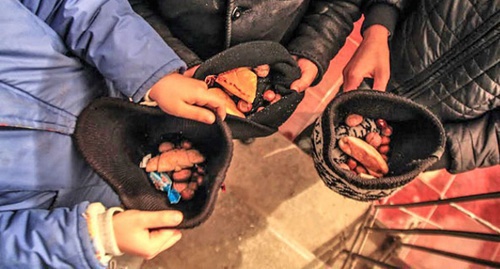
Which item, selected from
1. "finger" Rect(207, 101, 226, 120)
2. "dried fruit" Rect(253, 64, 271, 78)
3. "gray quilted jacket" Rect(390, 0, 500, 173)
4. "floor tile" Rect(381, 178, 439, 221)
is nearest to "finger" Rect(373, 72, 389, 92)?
"gray quilted jacket" Rect(390, 0, 500, 173)

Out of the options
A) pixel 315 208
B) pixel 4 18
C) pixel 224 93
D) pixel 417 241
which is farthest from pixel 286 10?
pixel 417 241

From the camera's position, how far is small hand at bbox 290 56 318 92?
83 centimetres

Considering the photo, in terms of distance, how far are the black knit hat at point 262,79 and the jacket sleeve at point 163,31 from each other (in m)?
0.07

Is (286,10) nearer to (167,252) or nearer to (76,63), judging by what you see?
(76,63)

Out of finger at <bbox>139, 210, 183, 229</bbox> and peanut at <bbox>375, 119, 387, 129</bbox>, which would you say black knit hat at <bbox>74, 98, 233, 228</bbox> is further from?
peanut at <bbox>375, 119, 387, 129</bbox>

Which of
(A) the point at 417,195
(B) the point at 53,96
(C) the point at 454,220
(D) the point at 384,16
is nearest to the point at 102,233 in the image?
(B) the point at 53,96

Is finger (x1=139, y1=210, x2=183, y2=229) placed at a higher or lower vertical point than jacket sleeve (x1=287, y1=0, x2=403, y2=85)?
lower

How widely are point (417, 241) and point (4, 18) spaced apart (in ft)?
4.31

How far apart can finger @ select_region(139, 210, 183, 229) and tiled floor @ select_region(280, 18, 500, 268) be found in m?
0.78

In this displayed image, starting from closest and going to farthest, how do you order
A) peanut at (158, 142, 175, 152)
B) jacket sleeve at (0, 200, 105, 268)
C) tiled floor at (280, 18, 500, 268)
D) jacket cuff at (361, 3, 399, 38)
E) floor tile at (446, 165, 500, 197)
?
jacket sleeve at (0, 200, 105, 268) → peanut at (158, 142, 175, 152) → jacket cuff at (361, 3, 399, 38) → tiled floor at (280, 18, 500, 268) → floor tile at (446, 165, 500, 197)

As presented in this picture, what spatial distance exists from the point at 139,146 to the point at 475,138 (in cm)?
67

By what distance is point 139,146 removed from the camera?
79 centimetres

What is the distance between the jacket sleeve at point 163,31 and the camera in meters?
0.79

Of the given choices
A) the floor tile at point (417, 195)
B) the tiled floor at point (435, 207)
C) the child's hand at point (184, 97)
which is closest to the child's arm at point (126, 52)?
the child's hand at point (184, 97)
